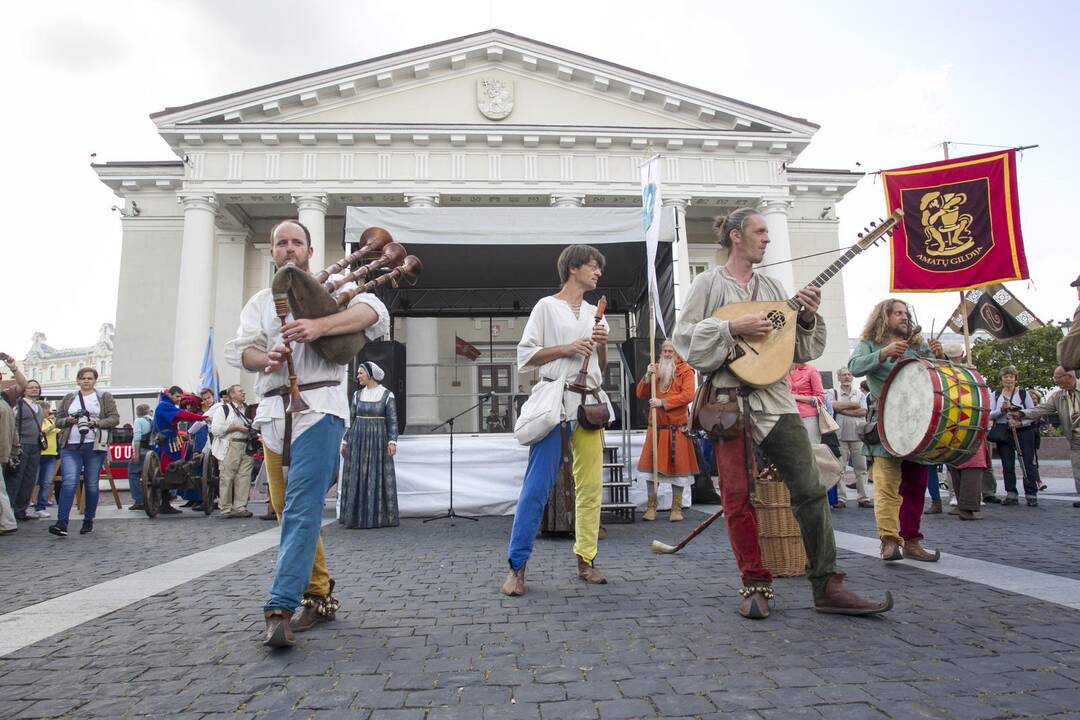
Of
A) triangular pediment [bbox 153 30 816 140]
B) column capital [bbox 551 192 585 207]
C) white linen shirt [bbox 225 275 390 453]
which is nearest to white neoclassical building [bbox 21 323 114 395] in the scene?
triangular pediment [bbox 153 30 816 140]

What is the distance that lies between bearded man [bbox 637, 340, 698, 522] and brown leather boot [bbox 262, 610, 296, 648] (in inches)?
221

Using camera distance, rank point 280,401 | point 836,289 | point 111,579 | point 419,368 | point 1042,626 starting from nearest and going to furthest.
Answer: point 1042,626 → point 280,401 → point 111,579 → point 419,368 → point 836,289

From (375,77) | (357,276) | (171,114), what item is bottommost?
(357,276)

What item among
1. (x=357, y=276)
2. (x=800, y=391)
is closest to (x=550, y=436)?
(x=357, y=276)

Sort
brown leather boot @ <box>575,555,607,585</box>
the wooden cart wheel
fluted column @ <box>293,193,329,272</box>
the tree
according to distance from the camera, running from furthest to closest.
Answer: the tree, fluted column @ <box>293,193,329,272</box>, the wooden cart wheel, brown leather boot @ <box>575,555,607,585</box>

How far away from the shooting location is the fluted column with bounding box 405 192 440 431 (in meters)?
16.5

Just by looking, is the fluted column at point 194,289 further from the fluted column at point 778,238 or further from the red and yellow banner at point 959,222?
the red and yellow banner at point 959,222

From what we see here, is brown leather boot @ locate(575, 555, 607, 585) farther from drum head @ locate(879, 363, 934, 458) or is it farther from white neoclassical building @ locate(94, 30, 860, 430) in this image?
white neoclassical building @ locate(94, 30, 860, 430)

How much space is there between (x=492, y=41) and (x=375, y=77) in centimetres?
461

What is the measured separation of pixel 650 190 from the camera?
344 inches

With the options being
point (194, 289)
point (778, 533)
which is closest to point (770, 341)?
point (778, 533)

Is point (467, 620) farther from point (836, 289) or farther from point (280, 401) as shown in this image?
point (836, 289)

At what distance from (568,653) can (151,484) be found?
31.9 ft

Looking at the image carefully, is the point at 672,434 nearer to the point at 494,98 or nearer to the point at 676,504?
the point at 676,504
